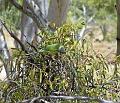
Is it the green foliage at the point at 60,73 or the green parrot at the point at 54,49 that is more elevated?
the green parrot at the point at 54,49

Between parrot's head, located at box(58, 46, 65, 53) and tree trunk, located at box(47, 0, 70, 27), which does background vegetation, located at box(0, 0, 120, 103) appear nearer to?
parrot's head, located at box(58, 46, 65, 53)

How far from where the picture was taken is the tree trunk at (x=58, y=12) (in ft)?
13.3

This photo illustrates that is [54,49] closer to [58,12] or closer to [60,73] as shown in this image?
[60,73]

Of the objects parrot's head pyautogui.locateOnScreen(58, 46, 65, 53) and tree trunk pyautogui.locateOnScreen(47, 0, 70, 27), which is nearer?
parrot's head pyautogui.locateOnScreen(58, 46, 65, 53)

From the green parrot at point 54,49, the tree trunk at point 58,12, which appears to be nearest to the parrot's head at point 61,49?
the green parrot at point 54,49

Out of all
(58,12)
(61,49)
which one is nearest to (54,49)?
(61,49)

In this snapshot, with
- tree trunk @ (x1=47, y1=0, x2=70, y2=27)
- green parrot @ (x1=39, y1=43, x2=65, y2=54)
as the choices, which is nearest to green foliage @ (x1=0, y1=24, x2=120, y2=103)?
green parrot @ (x1=39, y1=43, x2=65, y2=54)

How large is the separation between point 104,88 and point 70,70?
172 mm

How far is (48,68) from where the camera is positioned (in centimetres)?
175

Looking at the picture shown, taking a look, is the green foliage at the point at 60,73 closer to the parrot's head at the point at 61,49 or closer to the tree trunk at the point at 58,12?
the parrot's head at the point at 61,49

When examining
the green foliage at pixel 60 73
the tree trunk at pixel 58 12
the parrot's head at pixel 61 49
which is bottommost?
the green foliage at pixel 60 73

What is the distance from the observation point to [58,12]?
426 cm

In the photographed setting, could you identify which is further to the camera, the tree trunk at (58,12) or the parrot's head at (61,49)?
the tree trunk at (58,12)

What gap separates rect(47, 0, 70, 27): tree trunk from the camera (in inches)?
160
